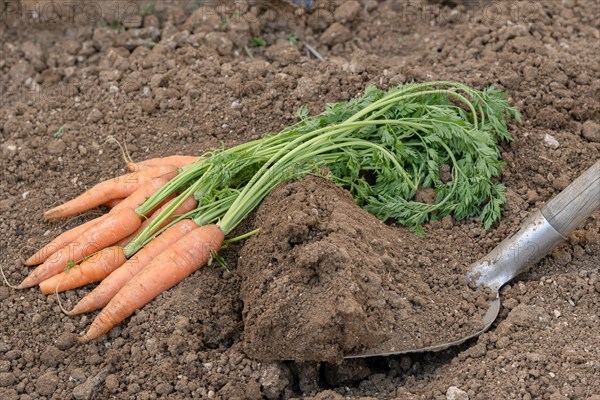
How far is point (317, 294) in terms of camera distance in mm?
3268

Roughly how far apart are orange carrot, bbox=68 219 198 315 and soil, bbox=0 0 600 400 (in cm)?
7

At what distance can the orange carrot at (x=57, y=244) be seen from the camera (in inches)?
149

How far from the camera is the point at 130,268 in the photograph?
11.9 feet

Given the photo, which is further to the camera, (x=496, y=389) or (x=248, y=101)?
(x=248, y=101)

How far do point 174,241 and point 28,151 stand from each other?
1029mm

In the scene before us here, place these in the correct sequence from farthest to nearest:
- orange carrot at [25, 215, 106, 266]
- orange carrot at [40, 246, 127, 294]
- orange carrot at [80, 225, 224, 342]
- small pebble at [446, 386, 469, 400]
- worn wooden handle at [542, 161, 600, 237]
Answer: orange carrot at [25, 215, 106, 266], orange carrot at [40, 246, 127, 294], orange carrot at [80, 225, 224, 342], worn wooden handle at [542, 161, 600, 237], small pebble at [446, 386, 469, 400]

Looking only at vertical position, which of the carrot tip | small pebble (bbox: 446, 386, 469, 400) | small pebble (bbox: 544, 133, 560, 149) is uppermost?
small pebble (bbox: 544, 133, 560, 149)

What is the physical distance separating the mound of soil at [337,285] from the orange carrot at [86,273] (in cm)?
56

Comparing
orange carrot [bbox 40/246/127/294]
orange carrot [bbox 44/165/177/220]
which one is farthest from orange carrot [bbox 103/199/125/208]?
orange carrot [bbox 40/246/127/294]

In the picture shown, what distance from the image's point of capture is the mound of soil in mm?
3230

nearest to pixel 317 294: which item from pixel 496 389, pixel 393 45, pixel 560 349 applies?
pixel 496 389

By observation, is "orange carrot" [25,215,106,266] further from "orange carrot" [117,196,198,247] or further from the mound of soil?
the mound of soil

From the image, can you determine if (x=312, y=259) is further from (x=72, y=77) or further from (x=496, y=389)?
(x=72, y=77)

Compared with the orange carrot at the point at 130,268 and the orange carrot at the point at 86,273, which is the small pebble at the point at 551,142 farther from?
the orange carrot at the point at 86,273
